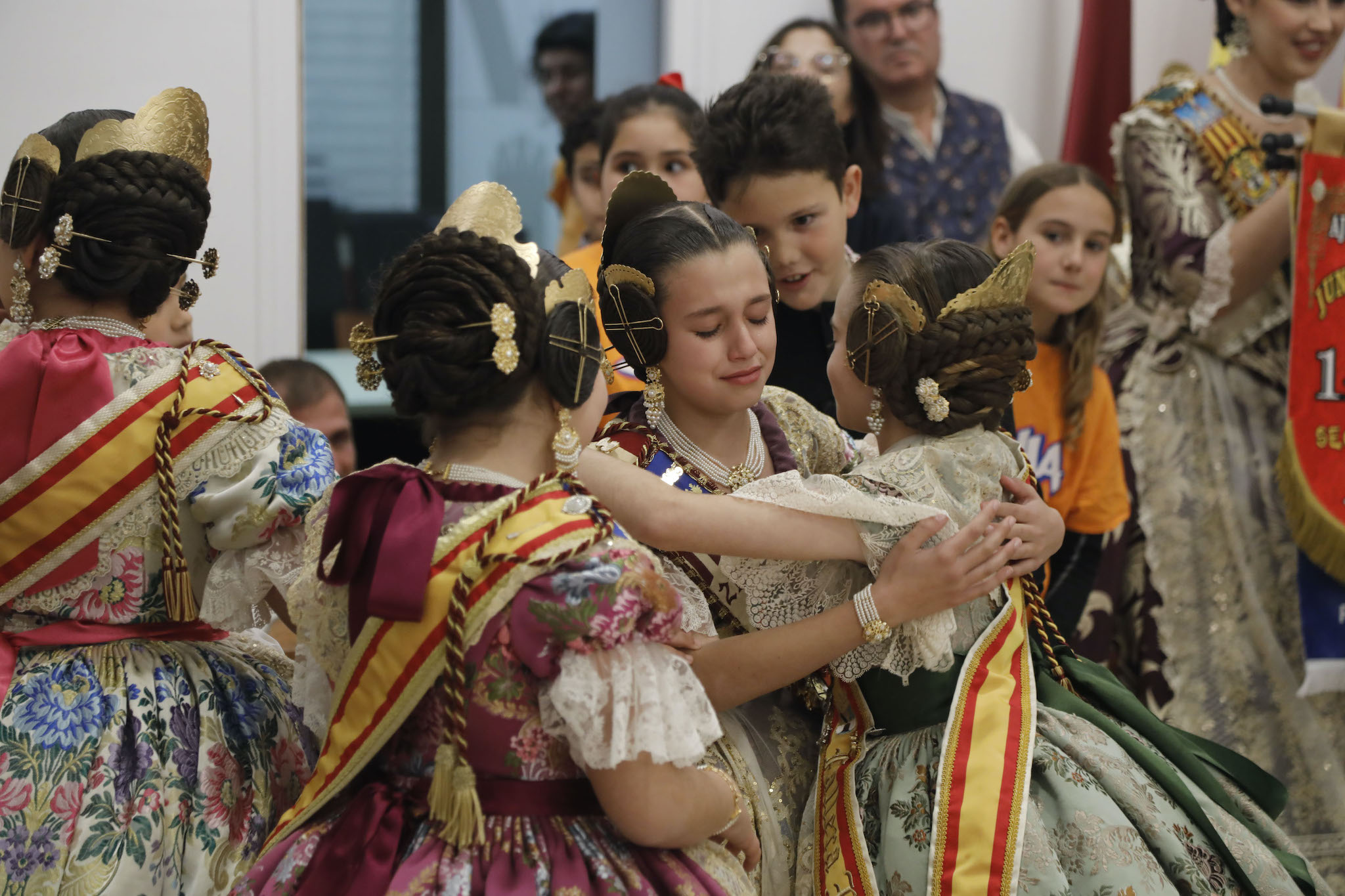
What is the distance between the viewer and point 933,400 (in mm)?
1688

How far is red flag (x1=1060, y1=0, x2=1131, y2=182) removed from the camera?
13.0ft

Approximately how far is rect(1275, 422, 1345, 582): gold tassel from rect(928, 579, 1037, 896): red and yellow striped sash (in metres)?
1.32

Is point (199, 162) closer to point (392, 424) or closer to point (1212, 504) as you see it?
point (392, 424)

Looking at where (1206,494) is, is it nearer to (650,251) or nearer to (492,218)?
(650,251)

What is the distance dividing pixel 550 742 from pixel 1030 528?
758 millimetres

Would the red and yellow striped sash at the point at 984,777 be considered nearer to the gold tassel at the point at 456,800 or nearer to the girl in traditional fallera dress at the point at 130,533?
the gold tassel at the point at 456,800

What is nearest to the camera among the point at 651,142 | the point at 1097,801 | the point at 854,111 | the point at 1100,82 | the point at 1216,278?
the point at 1097,801

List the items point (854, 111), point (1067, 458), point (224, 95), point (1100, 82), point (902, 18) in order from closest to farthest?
point (1067, 458) → point (854, 111) → point (224, 95) → point (902, 18) → point (1100, 82)

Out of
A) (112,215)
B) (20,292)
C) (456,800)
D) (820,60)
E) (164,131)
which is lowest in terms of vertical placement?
(456,800)

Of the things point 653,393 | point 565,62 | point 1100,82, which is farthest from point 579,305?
point 1100,82

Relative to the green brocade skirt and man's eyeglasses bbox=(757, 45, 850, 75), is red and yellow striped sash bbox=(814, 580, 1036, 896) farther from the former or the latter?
man's eyeglasses bbox=(757, 45, 850, 75)

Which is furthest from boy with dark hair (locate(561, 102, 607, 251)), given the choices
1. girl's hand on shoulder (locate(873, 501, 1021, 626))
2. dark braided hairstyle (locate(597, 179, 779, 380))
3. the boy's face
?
girl's hand on shoulder (locate(873, 501, 1021, 626))

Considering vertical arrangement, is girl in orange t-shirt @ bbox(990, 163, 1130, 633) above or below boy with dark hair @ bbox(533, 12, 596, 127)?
below

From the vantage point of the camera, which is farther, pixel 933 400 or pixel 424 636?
pixel 933 400
